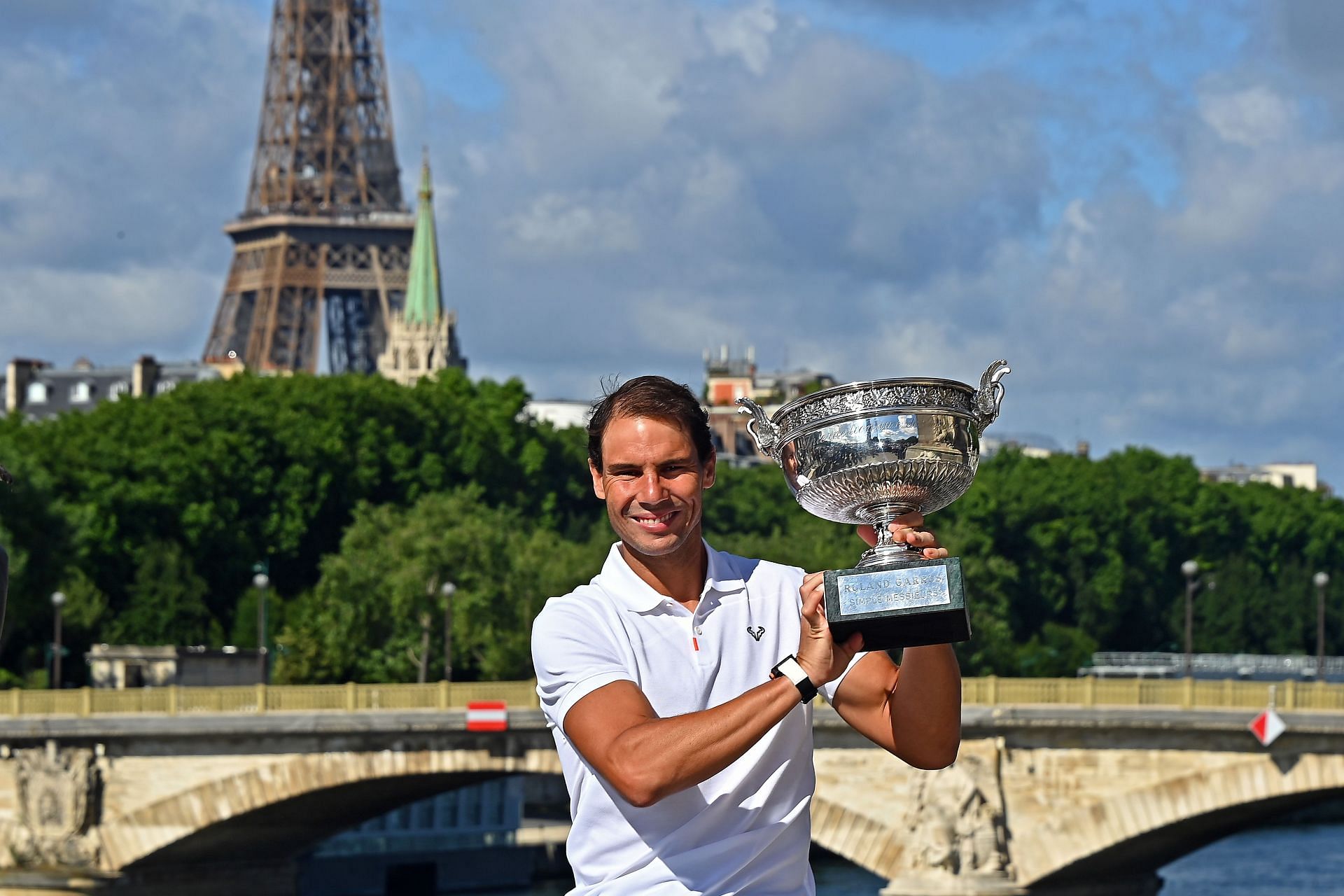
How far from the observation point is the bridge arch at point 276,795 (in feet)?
120

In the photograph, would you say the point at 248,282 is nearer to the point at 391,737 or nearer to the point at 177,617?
the point at 177,617

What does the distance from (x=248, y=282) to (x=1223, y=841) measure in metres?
63.5

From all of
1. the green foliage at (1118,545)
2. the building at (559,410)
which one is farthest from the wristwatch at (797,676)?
the building at (559,410)

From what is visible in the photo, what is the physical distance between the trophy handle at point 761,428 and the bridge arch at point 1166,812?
2739 cm

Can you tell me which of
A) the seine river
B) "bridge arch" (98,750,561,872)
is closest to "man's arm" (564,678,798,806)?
"bridge arch" (98,750,561,872)

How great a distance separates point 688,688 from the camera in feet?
16.8

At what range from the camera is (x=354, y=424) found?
67.1 metres

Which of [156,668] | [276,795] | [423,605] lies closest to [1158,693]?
[276,795]

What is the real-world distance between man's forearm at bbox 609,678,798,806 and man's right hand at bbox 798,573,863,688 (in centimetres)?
7

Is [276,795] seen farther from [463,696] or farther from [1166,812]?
[1166,812]

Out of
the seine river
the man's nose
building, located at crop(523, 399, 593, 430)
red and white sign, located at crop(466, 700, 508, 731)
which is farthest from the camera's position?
building, located at crop(523, 399, 593, 430)

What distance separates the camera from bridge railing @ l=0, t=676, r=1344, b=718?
3231 centimetres

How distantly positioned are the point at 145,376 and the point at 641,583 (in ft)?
326

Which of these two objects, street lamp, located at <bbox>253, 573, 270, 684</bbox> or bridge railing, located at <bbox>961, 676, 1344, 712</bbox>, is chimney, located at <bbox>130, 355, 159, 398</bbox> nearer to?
street lamp, located at <bbox>253, 573, 270, 684</bbox>
